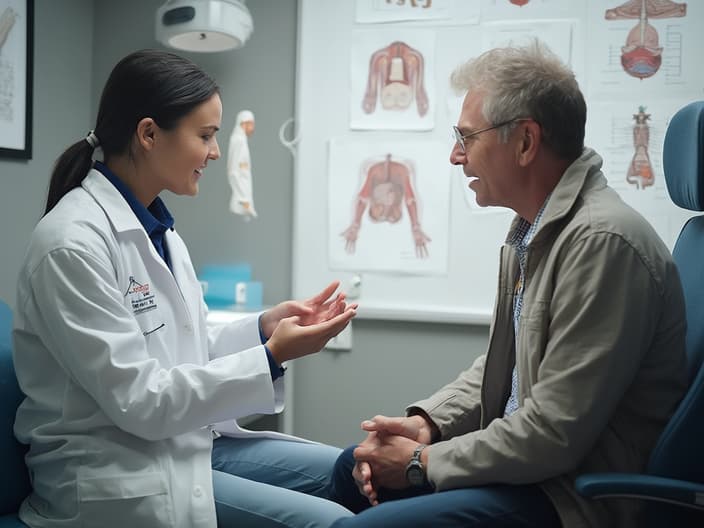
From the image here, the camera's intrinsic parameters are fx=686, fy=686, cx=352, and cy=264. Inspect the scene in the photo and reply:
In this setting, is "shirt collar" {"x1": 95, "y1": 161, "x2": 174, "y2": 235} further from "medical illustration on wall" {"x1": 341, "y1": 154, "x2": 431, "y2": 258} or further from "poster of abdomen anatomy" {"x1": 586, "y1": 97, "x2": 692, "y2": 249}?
"poster of abdomen anatomy" {"x1": 586, "y1": 97, "x2": 692, "y2": 249}

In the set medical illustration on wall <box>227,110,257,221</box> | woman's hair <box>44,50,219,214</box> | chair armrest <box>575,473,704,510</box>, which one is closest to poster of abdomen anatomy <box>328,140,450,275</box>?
medical illustration on wall <box>227,110,257,221</box>

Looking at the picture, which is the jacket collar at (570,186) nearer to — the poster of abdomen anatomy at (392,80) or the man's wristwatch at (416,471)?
the man's wristwatch at (416,471)

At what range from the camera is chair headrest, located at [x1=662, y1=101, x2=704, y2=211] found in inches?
49.9

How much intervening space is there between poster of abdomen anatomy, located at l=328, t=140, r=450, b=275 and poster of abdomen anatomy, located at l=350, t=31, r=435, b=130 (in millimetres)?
93

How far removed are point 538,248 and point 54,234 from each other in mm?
887

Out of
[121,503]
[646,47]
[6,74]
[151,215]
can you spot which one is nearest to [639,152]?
[646,47]

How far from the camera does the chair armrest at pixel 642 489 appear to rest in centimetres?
108

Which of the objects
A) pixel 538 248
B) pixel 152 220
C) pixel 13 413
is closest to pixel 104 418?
pixel 13 413

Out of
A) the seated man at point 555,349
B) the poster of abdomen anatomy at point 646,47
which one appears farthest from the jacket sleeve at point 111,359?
the poster of abdomen anatomy at point 646,47

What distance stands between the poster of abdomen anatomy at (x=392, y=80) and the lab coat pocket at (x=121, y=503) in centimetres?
175

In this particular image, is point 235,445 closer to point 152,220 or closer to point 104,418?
point 104,418

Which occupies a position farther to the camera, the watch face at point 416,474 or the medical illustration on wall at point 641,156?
the medical illustration on wall at point 641,156

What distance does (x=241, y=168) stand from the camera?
260cm

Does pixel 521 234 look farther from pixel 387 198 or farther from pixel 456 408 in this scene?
pixel 387 198
